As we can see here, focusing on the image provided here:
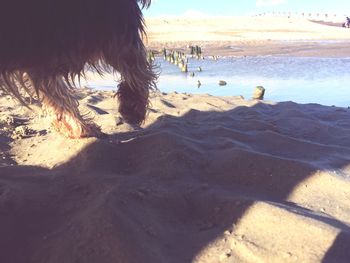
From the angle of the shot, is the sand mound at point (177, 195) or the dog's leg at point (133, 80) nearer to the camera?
the sand mound at point (177, 195)

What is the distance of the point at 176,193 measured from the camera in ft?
8.75

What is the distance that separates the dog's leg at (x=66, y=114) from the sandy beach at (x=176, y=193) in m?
0.11

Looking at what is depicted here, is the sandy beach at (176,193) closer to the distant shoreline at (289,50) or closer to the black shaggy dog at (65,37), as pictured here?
the black shaggy dog at (65,37)

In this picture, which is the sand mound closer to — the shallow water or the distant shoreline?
the shallow water

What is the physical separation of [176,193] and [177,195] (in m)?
0.02

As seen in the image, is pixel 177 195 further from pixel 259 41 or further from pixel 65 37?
pixel 259 41

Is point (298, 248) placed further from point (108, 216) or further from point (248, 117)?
point (248, 117)

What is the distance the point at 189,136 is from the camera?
378 cm

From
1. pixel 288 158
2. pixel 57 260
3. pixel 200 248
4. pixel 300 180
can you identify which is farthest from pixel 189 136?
pixel 57 260

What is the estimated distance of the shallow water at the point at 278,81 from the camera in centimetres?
726

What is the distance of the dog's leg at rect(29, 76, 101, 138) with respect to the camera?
3.72m

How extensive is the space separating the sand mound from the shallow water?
2.72 m

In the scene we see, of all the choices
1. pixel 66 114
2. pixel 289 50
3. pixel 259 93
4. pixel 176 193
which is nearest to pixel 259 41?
pixel 289 50

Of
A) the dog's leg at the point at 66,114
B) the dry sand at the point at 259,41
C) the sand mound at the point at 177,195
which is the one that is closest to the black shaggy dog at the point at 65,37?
the sand mound at the point at 177,195
